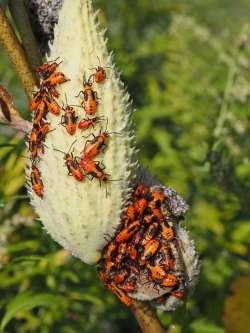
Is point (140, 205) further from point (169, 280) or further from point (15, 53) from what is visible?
point (15, 53)

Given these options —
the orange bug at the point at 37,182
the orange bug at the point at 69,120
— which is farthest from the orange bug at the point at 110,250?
the orange bug at the point at 69,120

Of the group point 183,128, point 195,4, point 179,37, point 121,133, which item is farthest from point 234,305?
point 195,4

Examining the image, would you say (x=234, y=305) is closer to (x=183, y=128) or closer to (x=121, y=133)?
(x=121, y=133)

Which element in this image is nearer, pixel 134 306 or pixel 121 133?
pixel 121 133

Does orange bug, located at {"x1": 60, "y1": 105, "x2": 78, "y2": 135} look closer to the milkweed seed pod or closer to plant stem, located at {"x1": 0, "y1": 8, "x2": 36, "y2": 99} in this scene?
the milkweed seed pod

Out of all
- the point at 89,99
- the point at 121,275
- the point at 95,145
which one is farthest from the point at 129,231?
the point at 89,99

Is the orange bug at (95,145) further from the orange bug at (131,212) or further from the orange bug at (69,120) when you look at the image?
the orange bug at (131,212)

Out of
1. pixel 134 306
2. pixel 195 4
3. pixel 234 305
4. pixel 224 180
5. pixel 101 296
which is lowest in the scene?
pixel 101 296
